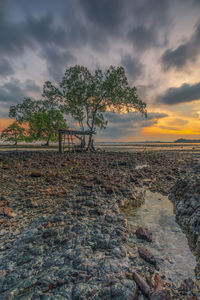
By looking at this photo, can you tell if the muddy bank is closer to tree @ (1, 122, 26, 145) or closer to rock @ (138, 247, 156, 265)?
rock @ (138, 247, 156, 265)

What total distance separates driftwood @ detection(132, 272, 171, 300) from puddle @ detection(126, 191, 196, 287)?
0.23 metres

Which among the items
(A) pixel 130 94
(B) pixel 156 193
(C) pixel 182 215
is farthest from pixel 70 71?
(C) pixel 182 215

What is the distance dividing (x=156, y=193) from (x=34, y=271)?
5.39 m

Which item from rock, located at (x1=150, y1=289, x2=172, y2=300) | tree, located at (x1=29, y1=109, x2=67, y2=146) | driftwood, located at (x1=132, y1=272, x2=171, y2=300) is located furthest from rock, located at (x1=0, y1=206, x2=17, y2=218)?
tree, located at (x1=29, y1=109, x2=67, y2=146)

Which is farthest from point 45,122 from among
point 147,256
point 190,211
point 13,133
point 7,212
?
point 147,256

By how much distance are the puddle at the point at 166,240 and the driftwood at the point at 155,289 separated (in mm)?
234

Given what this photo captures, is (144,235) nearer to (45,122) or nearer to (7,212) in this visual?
(7,212)

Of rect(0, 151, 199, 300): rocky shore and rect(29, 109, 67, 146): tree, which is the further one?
rect(29, 109, 67, 146): tree

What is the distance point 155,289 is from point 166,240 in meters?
1.44

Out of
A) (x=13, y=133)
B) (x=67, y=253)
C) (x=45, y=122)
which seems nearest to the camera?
(x=67, y=253)

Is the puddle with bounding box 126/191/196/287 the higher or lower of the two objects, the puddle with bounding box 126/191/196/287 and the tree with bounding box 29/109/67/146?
the lower

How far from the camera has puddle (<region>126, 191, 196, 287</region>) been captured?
2.36 m

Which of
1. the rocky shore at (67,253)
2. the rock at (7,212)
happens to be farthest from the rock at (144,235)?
the rock at (7,212)

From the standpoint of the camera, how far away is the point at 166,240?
10.4 feet
